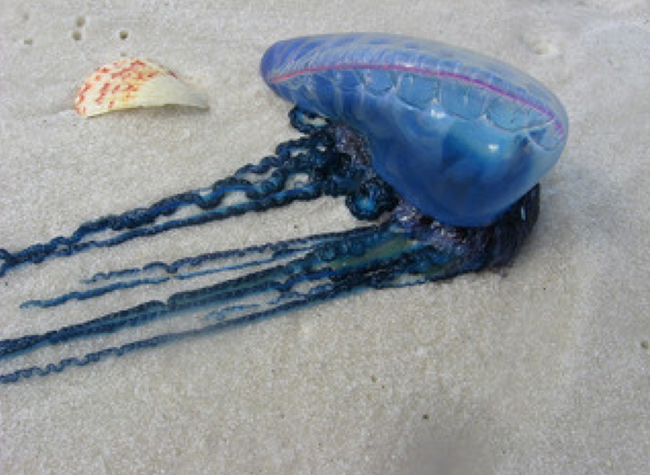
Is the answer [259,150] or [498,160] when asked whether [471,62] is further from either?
[259,150]

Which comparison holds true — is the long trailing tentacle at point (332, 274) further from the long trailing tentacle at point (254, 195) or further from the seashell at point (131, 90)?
the seashell at point (131, 90)

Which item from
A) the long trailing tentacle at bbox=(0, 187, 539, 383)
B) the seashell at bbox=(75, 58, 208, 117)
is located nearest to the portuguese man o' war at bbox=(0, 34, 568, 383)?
the long trailing tentacle at bbox=(0, 187, 539, 383)

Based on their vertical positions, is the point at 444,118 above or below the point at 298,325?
above

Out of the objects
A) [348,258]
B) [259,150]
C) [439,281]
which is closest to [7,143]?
[259,150]

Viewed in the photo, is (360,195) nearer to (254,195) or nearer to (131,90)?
(254,195)

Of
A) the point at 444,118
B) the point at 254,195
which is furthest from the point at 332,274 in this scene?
the point at 444,118

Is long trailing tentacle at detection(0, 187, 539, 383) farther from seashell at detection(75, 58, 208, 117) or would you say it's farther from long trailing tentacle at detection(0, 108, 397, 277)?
seashell at detection(75, 58, 208, 117)
